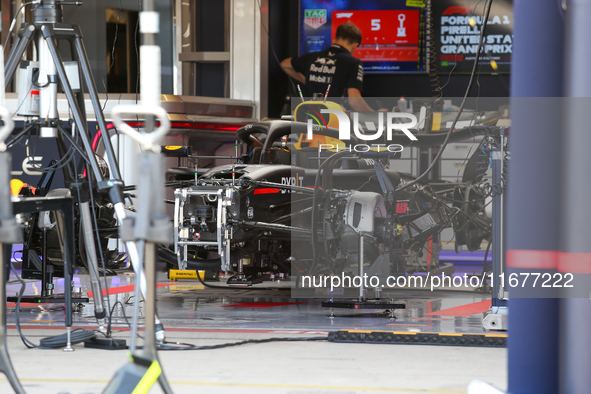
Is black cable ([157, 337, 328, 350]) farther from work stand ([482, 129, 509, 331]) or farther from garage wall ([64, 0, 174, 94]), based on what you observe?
garage wall ([64, 0, 174, 94])

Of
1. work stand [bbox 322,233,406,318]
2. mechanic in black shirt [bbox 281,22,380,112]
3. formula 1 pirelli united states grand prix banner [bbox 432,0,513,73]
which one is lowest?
work stand [bbox 322,233,406,318]

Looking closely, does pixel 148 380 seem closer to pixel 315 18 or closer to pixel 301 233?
pixel 301 233

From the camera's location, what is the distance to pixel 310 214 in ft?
17.7

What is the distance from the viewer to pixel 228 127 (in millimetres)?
9539

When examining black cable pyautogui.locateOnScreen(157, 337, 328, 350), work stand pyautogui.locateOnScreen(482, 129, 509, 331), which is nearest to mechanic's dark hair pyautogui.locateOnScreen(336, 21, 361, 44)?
work stand pyautogui.locateOnScreen(482, 129, 509, 331)

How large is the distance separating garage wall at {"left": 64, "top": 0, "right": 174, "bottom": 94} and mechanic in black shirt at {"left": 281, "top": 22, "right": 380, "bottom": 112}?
2556 mm

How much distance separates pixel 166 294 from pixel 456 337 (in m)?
3.42

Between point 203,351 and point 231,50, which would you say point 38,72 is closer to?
point 203,351

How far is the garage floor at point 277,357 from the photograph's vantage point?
3039 millimetres

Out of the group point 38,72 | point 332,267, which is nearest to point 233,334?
point 332,267

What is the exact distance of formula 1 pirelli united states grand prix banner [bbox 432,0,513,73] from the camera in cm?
1092

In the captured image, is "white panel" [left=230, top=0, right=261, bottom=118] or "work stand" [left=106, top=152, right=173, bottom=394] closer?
"work stand" [left=106, top=152, right=173, bottom=394]

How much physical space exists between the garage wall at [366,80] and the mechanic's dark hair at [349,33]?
177 cm

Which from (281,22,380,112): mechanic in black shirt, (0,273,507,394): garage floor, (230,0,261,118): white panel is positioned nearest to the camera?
(0,273,507,394): garage floor
